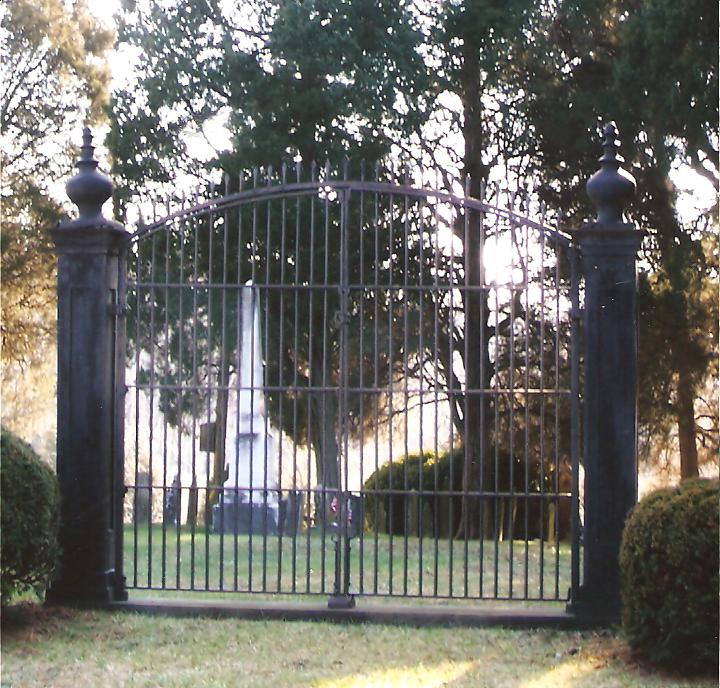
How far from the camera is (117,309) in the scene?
6.94 m

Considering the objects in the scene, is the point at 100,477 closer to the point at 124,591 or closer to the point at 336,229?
the point at 124,591

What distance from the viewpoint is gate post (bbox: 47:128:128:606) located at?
681cm

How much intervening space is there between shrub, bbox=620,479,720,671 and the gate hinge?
Answer: 3549 mm

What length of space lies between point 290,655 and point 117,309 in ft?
8.43

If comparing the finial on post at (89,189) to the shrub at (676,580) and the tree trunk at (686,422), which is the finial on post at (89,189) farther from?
the tree trunk at (686,422)

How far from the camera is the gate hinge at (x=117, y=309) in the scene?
6902 millimetres

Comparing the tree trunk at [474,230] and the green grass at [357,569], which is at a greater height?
the tree trunk at [474,230]

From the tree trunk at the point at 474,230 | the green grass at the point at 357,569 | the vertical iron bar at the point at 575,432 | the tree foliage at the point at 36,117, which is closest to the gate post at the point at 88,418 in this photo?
the green grass at the point at 357,569

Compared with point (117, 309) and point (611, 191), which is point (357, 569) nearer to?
point (117, 309)

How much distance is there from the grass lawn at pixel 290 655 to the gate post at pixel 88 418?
264mm

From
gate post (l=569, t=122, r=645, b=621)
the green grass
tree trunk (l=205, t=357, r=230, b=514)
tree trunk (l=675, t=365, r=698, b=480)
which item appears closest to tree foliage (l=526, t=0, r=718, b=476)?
tree trunk (l=675, t=365, r=698, b=480)

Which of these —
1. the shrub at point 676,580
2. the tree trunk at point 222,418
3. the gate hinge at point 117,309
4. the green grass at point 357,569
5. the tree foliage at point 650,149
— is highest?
the tree foliage at point 650,149

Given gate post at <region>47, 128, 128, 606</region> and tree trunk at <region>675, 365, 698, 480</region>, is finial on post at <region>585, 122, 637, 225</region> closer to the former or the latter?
gate post at <region>47, 128, 128, 606</region>

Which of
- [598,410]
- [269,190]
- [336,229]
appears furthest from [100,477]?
[336,229]
